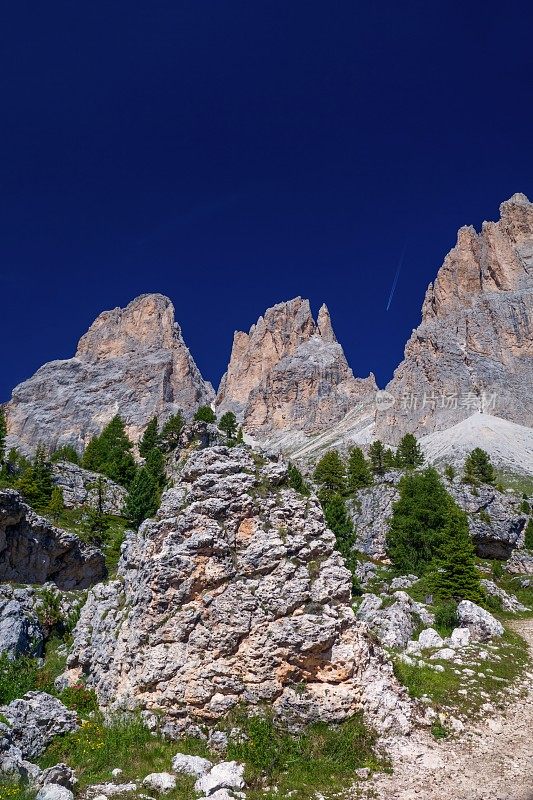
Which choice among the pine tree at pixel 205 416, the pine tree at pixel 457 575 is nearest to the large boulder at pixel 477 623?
the pine tree at pixel 457 575

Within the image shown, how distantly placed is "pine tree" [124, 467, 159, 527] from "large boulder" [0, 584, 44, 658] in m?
24.4

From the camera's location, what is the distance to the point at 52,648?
25.1 metres

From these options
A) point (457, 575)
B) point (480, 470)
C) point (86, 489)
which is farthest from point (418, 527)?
point (86, 489)

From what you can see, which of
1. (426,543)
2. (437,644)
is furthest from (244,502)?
(426,543)

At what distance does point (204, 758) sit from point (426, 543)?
40.6 metres

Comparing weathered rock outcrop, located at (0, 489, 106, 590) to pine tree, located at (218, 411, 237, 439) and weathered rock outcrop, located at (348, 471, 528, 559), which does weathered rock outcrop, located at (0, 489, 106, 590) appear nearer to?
weathered rock outcrop, located at (348, 471, 528, 559)

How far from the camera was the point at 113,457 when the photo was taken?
8406 centimetres

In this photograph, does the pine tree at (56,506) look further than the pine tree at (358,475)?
No

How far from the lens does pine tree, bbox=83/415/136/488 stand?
74.6 metres

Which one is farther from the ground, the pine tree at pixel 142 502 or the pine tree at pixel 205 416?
the pine tree at pixel 205 416

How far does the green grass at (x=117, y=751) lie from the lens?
484 inches

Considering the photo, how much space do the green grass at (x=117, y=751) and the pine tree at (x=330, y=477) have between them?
5948 cm

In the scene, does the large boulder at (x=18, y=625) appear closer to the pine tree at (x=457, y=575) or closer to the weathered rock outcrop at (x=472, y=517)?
the pine tree at (x=457, y=575)

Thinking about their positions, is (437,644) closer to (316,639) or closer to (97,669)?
(316,639)
